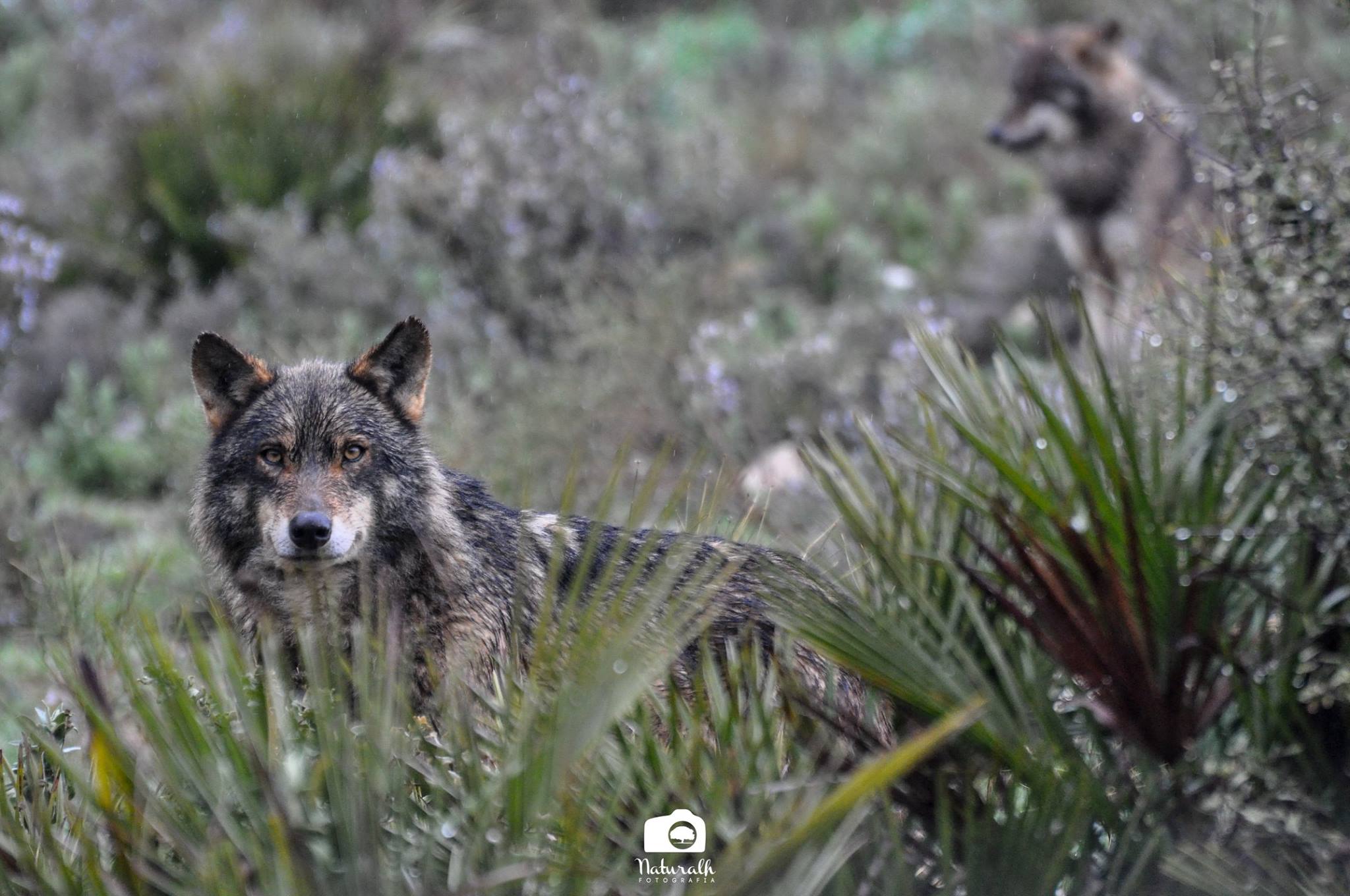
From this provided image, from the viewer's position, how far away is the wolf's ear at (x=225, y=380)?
334cm

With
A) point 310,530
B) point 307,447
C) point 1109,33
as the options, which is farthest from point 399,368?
point 1109,33

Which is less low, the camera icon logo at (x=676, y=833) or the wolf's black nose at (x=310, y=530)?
the wolf's black nose at (x=310, y=530)

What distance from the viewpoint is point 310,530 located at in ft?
9.86

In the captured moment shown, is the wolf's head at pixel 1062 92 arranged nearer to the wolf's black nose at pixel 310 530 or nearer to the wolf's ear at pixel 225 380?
the wolf's ear at pixel 225 380

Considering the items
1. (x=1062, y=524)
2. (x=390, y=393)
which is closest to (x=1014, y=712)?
(x=1062, y=524)

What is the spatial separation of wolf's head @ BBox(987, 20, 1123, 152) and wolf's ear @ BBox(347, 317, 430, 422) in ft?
19.8

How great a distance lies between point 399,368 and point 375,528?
417 millimetres

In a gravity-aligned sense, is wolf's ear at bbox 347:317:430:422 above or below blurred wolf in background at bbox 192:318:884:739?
above

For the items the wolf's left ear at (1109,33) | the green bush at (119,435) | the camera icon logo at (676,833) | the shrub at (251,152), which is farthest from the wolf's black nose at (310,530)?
the wolf's left ear at (1109,33)

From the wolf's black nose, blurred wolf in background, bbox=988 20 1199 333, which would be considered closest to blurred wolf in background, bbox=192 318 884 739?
the wolf's black nose

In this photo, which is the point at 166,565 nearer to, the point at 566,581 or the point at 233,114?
the point at 566,581

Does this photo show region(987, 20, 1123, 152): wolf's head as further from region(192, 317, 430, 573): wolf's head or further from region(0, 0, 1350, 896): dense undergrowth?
region(192, 317, 430, 573): wolf's head

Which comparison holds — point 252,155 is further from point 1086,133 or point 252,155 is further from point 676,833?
point 676,833

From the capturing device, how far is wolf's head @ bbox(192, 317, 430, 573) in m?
3.15
